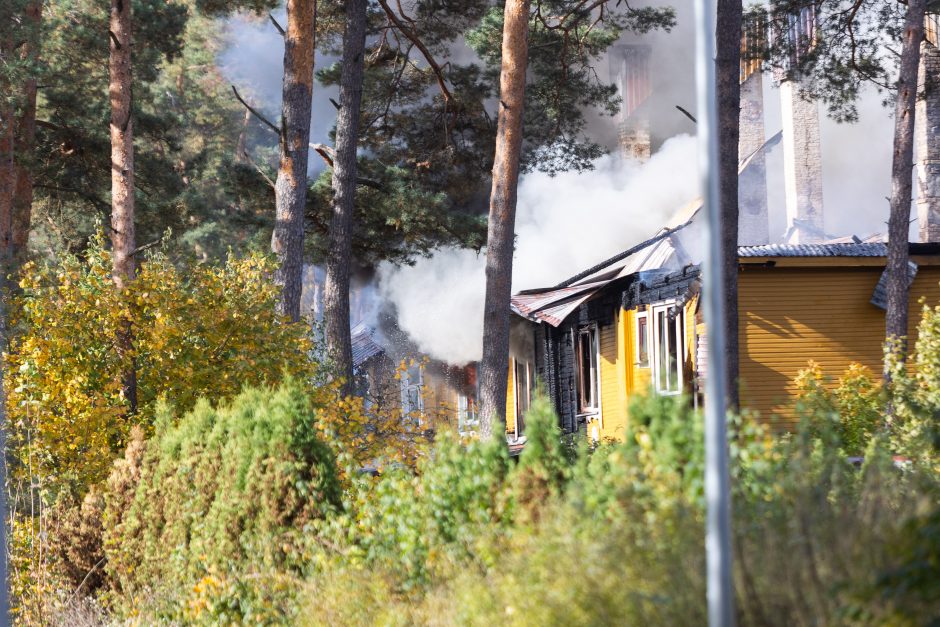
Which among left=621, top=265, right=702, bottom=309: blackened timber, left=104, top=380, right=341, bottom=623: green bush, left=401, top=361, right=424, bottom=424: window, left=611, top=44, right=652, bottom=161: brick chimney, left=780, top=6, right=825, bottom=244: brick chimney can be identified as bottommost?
left=104, top=380, right=341, bottom=623: green bush

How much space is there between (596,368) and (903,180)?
393 inches

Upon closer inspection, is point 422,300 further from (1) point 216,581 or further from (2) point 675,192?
(1) point 216,581

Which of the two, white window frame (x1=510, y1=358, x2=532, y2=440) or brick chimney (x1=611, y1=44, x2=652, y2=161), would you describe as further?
brick chimney (x1=611, y1=44, x2=652, y2=161)

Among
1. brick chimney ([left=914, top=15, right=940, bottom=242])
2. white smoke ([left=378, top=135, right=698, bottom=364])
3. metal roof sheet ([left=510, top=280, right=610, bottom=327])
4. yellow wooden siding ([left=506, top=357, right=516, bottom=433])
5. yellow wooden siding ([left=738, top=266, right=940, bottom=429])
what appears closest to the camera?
yellow wooden siding ([left=738, top=266, right=940, bottom=429])

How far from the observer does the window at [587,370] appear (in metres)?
27.2

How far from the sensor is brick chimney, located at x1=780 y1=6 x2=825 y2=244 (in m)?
31.9

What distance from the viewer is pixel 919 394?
1102 cm

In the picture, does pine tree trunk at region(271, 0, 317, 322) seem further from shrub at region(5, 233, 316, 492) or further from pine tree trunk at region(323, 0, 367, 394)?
pine tree trunk at region(323, 0, 367, 394)

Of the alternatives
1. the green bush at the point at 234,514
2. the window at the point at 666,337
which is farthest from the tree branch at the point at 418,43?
the green bush at the point at 234,514

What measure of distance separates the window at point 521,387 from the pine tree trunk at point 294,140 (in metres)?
17.3

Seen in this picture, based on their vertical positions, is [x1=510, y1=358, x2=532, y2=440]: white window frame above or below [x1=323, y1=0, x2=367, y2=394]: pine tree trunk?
below

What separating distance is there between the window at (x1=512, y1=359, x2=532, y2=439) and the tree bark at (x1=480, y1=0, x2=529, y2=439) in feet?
53.1

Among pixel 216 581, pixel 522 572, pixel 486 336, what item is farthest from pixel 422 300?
pixel 522 572

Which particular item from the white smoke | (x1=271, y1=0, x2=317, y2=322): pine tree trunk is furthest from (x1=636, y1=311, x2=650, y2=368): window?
the white smoke
